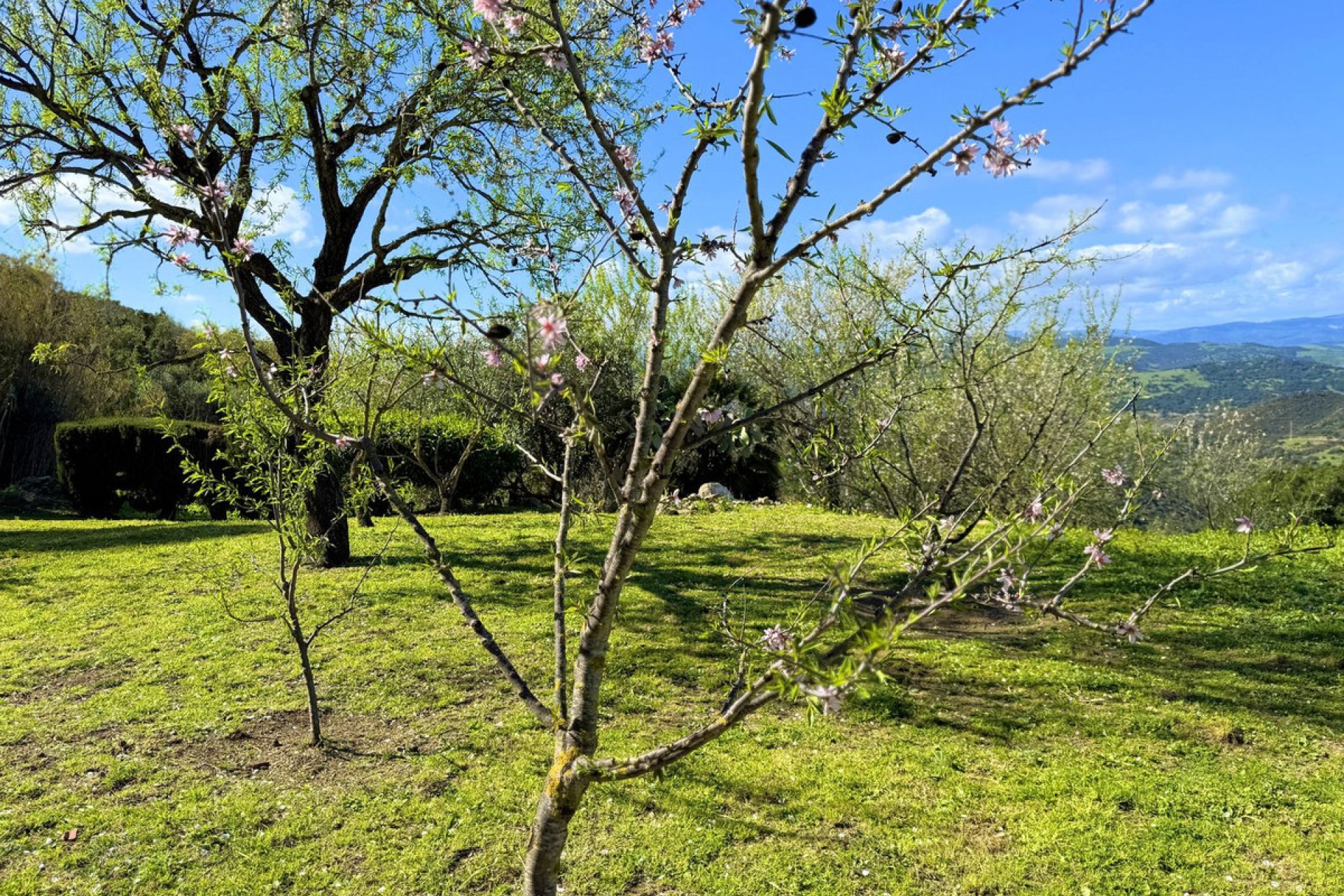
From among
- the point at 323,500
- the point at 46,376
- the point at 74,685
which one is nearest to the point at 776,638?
the point at 74,685

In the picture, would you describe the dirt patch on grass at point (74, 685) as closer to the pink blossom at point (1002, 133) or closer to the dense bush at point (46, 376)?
the pink blossom at point (1002, 133)

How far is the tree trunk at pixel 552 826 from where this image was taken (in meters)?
2.14

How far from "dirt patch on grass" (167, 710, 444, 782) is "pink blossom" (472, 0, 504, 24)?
419 centimetres

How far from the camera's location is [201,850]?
12.8ft

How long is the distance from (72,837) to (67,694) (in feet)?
8.28

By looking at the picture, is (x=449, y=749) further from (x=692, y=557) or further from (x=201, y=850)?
(x=692, y=557)

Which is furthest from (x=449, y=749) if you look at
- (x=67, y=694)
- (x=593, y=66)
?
(x=593, y=66)

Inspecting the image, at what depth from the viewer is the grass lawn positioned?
12.2 feet

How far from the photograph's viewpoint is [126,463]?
627 inches

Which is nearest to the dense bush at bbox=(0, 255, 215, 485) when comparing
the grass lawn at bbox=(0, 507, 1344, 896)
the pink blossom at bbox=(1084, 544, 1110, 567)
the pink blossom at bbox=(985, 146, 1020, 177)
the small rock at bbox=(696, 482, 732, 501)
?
the small rock at bbox=(696, 482, 732, 501)

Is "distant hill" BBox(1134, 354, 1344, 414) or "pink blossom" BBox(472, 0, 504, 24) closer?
"pink blossom" BBox(472, 0, 504, 24)

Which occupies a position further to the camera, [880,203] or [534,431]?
[534,431]

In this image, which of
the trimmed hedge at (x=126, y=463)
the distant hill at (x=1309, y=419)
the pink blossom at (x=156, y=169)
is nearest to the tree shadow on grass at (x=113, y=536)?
the trimmed hedge at (x=126, y=463)

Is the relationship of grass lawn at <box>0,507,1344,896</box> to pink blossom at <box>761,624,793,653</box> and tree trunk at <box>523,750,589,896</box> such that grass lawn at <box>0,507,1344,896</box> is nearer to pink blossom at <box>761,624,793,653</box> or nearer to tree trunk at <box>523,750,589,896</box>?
pink blossom at <box>761,624,793,653</box>
